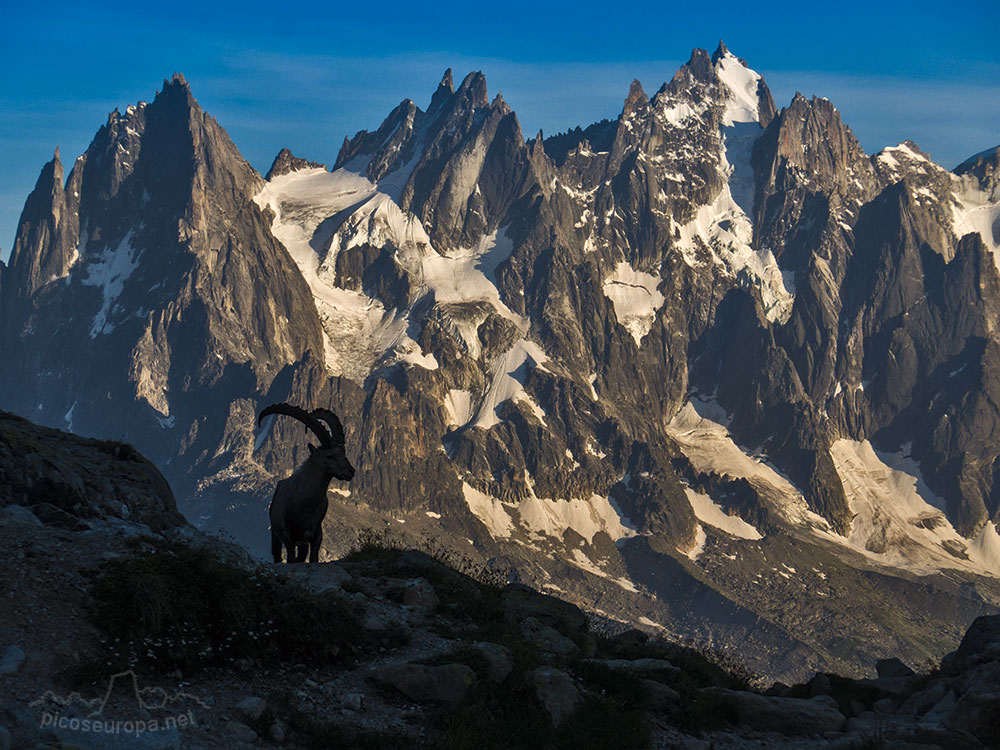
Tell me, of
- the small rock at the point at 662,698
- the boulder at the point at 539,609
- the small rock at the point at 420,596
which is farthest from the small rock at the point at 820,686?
the small rock at the point at 420,596

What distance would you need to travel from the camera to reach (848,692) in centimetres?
3225

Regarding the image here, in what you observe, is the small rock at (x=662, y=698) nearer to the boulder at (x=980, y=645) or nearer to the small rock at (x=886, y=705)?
the small rock at (x=886, y=705)

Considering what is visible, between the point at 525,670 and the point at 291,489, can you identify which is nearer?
the point at 525,670

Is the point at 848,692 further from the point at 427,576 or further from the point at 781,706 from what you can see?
the point at 427,576

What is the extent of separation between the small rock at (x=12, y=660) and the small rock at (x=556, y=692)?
10.7 meters

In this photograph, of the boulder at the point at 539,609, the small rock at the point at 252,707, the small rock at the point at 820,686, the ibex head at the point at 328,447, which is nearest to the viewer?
the small rock at the point at 252,707

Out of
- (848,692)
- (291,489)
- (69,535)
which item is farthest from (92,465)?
(848,692)

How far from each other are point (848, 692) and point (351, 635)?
53.5 feet

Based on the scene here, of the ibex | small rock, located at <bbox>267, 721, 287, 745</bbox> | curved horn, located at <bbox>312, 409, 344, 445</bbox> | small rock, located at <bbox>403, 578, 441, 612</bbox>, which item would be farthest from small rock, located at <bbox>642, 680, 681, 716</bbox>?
curved horn, located at <bbox>312, 409, 344, 445</bbox>

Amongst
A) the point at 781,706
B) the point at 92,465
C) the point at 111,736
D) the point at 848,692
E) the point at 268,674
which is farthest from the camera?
the point at 92,465

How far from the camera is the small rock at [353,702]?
869 inches

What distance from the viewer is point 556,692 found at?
23.8 meters

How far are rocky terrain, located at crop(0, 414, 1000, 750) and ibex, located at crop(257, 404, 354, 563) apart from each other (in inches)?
153

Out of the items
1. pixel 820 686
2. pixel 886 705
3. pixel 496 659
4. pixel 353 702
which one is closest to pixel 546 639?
pixel 496 659
